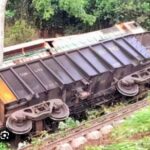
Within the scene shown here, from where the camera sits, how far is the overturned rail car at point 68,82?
10.2m

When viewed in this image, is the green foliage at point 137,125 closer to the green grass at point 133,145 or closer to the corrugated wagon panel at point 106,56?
the green grass at point 133,145

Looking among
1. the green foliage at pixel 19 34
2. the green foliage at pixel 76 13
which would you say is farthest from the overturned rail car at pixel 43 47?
the green foliage at pixel 19 34

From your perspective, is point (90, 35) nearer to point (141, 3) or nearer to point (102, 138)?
point (141, 3)

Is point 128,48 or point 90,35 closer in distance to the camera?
point 128,48

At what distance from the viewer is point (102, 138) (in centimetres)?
796

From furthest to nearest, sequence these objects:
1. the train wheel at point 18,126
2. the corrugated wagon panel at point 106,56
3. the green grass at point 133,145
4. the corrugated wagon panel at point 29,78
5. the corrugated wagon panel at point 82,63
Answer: the corrugated wagon panel at point 106,56
the corrugated wagon panel at point 82,63
the corrugated wagon panel at point 29,78
the train wheel at point 18,126
the green grass at point 133,145

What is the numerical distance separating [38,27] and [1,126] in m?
7.66

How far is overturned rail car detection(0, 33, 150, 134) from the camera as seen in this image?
33.4 ft

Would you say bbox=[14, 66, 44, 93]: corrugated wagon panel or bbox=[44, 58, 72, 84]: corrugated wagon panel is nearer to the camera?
bbox=[14, 66, 44, 93]: corrugated wagon panel

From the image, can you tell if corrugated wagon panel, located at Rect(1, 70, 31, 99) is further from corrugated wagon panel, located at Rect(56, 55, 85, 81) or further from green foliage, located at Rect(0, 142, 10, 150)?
corrugated wagon panel, located at Rect(56, 55, 85, 81)

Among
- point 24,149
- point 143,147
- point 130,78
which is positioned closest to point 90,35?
point 130,78

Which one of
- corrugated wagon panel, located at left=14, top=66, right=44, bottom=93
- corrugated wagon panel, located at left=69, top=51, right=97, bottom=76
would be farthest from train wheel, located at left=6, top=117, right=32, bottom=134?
corrugated wagon panel, located at left=69, top=51, right=97, bottom=76

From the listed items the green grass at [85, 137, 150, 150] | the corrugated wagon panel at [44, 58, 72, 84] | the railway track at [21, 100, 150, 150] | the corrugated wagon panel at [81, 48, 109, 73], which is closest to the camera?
the green grass at [85, 137, 150, 150]

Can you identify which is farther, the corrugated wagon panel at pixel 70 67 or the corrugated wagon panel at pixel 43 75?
the corrugated wagon panel at pixel 70 67
